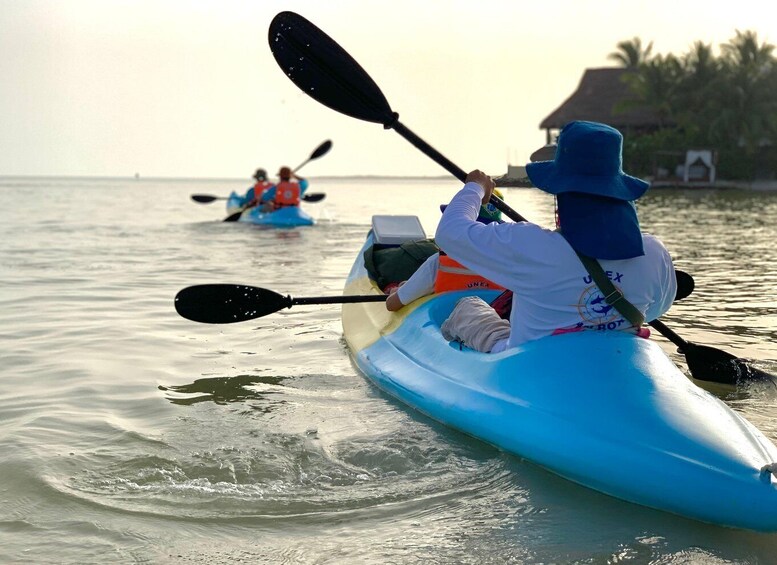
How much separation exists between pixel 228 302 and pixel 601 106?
3262 centimetres

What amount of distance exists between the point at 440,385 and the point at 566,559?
1.31 m

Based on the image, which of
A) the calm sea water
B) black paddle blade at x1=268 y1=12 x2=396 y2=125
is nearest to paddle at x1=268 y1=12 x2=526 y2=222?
black paddle blade at x1=268 y1=12 x2=396 y2=125

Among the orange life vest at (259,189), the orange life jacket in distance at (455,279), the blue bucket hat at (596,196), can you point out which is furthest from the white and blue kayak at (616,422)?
the orange life vest at (259,189)

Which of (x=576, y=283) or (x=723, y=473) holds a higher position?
(x=576, y=283)

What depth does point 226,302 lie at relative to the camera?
499 cm

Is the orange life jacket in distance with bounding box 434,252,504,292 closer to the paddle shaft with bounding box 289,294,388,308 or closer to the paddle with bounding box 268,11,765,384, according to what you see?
the paddle with bounding box 268,11,765,384

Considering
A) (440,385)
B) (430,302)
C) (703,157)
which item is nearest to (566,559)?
(440,385)

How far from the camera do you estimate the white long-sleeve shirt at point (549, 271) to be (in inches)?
119

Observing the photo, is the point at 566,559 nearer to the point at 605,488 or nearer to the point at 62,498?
the point at 605,488

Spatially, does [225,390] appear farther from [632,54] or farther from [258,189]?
[632,54]

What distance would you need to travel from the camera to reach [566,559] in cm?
248

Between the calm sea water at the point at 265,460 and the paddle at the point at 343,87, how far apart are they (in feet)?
A: 0.80

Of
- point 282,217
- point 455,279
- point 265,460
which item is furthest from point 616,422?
point 282,217

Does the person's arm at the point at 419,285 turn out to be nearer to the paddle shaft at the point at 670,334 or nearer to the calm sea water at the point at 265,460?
the calm sea water at the point at 265,460
